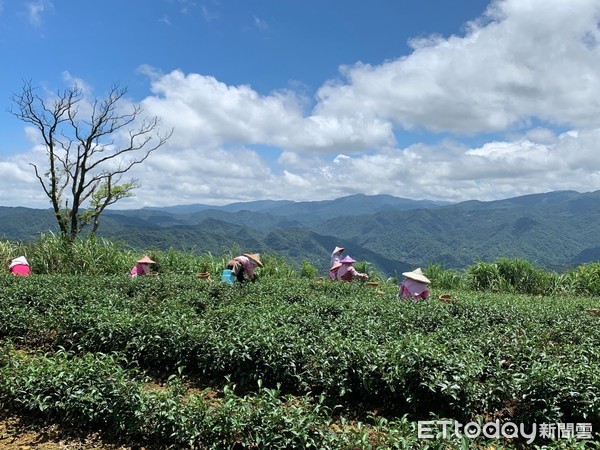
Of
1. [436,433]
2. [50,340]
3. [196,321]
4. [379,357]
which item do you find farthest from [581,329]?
[50,340]

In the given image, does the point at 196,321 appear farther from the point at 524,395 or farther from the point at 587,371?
the point at 587,371

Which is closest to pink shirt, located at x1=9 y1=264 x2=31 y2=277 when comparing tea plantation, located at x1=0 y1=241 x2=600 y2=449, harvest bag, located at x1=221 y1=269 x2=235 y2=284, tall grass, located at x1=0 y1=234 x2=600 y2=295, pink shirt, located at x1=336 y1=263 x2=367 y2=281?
tall grass, located at x1=0 y1=234 x2=600 y2=295

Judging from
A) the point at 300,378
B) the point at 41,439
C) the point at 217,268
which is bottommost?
the point at 41,439

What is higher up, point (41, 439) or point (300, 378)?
point (300, 378)

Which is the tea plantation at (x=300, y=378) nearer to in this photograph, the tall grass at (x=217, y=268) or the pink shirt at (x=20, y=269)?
the pink shirt at (x=20, y=269)

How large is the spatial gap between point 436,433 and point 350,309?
3822 mm

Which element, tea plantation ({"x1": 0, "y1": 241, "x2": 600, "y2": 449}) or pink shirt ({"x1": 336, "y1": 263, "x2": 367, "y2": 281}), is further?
pink shirt ({"x1": 336, "y1": 263, "x2": 367, "y2": 281})

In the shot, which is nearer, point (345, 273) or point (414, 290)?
point (414, 290)

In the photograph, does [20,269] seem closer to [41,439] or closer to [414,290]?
[41,439]

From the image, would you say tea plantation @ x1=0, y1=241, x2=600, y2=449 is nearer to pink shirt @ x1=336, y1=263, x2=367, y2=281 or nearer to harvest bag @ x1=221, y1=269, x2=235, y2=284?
harvest bag @ x1=221, y1=269, x2=235, y2=284

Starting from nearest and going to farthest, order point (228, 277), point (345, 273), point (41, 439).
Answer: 1. point (41, 439)
2. point (228, 277)
3. point (345, 273)

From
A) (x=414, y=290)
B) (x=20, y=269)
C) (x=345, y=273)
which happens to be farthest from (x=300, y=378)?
(x=20, y=269)

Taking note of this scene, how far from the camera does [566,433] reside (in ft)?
11.5

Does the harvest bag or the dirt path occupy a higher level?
the harvest bag
